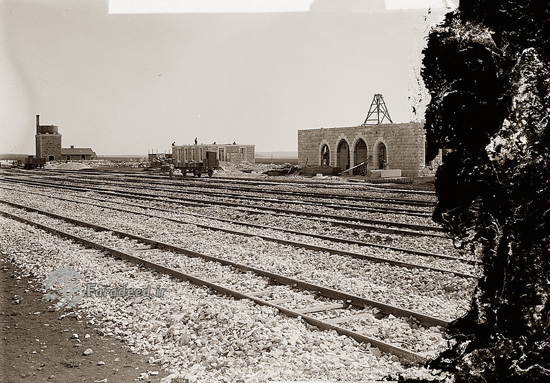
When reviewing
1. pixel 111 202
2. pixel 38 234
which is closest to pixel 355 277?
pixel 38 234

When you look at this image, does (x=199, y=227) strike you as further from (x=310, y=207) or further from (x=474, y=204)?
(x=474, y=204)

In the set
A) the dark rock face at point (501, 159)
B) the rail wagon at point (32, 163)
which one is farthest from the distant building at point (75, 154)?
the dark rock face at point (501, 159)

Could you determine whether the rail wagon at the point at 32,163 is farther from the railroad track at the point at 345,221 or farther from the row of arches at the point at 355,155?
the railroad track at the point at 345,221

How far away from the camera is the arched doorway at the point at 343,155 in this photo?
41.7 m

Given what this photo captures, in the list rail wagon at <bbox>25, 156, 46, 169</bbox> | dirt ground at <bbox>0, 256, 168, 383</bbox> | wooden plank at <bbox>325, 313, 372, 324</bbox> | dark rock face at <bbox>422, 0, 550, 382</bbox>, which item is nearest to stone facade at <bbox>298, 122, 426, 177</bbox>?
wooden plank at <bbox>325, 313, 372, 324</bbox>

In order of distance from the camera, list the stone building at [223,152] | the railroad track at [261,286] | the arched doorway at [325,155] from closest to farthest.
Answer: the railroad track at [261,286] < the arched doorway at [325,155] < the stone building at [223,152]

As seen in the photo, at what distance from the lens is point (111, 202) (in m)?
20.6

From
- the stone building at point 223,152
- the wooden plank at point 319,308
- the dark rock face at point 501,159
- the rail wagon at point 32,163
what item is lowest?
the wooden plank at point 319,308

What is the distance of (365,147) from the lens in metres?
39.6

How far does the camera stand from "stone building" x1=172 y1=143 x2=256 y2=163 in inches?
2480

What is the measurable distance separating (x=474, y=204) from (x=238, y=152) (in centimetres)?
6281

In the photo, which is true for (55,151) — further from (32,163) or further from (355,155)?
(355,155)

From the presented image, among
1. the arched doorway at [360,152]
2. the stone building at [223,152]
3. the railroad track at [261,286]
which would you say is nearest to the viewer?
the railroad track at [261,286]

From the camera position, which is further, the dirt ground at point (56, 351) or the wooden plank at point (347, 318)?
the wooden plank at point (347, 318)
